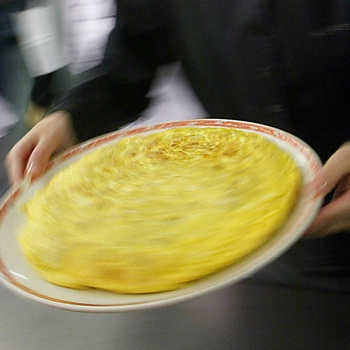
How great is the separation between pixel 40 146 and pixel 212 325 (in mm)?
315

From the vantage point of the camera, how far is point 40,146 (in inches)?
24.7

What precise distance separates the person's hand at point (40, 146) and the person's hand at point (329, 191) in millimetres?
348

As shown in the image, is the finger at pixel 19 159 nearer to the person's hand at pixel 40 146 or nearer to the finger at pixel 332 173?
the person's hand at pixel 40 146

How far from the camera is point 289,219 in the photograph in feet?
1.46

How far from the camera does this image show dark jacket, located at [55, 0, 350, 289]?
0.65 m

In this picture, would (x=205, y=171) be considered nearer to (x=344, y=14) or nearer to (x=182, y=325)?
(x=182, y=325)

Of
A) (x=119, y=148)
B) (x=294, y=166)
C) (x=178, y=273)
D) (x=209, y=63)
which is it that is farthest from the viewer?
(x=209, y=63)

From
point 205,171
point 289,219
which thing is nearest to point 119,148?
point 205,171

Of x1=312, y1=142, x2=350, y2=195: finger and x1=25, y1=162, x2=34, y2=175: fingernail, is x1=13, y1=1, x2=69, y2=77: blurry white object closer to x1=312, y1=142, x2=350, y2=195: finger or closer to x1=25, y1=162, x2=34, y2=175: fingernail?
x1=25, y1=162, x2=34, y2=175: fingernail

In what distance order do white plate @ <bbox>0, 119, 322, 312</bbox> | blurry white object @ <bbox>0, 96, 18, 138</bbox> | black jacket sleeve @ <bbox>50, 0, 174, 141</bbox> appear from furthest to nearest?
blurry white object @ <bbox>0, 96, 18, 138</bbox>, black jacket sleeve @ <bbox>50, 0, 174, 141</bbox>, white plate @ <bbox>0, 119, 322, 312</bbox>

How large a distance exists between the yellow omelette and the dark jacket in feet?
0.44

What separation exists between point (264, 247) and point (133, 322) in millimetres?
229

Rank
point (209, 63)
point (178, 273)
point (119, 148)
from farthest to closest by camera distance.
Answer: point (209, 63) < point (119, 148) < point (178, 273)

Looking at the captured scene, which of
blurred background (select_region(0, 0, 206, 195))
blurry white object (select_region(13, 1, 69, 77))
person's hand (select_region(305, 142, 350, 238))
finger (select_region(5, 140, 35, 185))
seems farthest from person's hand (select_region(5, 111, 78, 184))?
blurry white object (select_region(13, 1, 69, 77))
